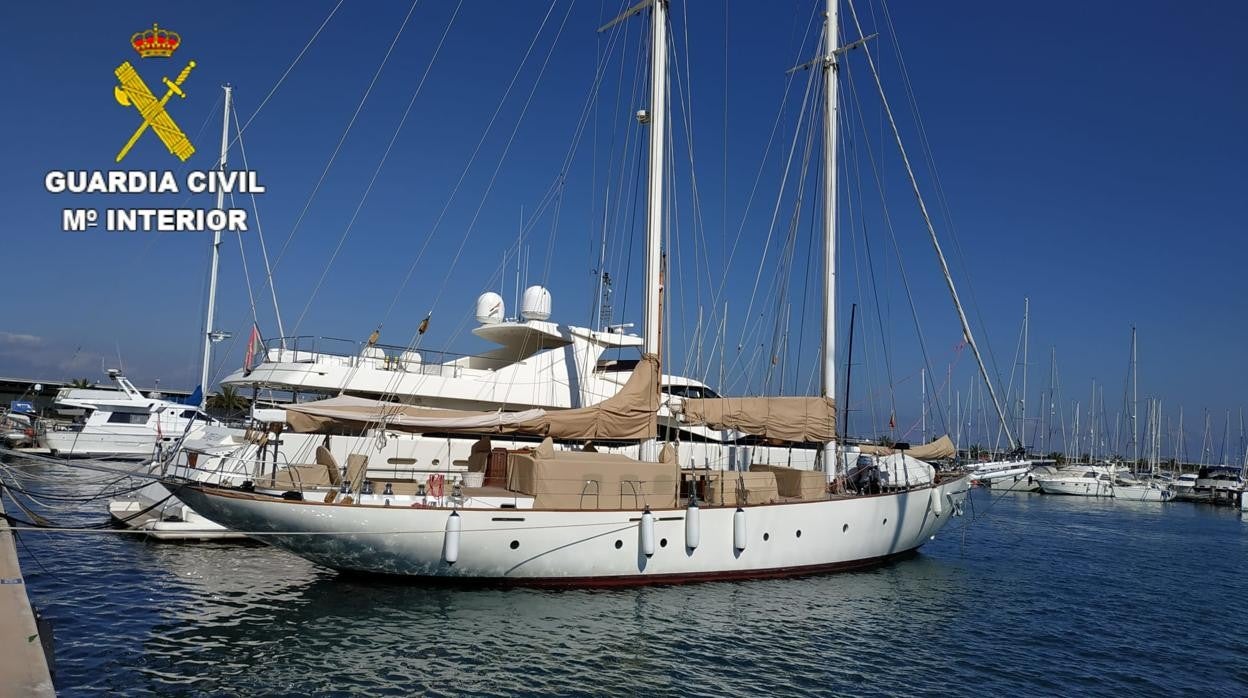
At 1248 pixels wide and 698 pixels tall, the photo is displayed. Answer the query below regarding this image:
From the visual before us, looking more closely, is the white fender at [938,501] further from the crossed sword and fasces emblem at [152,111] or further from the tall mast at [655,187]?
the crossed sword and fasces emblem at [152,111]

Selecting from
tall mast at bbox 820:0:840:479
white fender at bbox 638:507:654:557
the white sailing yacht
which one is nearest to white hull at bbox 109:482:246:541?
the white sailing yacht

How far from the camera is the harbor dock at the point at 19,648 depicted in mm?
6738

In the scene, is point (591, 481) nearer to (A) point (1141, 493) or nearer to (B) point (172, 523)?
(B) point (172, 523)

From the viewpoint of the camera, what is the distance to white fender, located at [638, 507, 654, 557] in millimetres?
15609

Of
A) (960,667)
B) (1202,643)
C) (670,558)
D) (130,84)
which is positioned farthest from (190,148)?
(1202,643)

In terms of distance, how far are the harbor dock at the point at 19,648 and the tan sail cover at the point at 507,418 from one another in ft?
22.0

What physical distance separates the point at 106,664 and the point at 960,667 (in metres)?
12.8

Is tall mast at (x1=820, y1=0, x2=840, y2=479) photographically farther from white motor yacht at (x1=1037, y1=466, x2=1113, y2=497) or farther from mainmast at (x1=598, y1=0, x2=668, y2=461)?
white motor yacht at (x1=1037, y1=466, x2=1113, y2=497)

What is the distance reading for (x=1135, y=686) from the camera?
12141 millimetres

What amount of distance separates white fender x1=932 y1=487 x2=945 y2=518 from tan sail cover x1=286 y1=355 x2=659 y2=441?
9427mm

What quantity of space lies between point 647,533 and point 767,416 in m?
6.31

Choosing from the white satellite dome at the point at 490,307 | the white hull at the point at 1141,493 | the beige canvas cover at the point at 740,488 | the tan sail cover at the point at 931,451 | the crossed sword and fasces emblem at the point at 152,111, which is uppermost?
the crossed sword and fasces emblem at the point at 152,111

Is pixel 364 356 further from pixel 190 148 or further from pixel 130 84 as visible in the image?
pixel 130 84

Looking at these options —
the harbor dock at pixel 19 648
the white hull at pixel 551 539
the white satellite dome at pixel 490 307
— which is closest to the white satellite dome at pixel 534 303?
the white satellite dome at pixel 490 307
